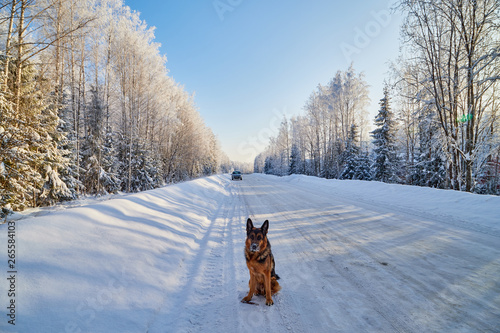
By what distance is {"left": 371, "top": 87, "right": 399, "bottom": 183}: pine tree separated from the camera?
20609 mm

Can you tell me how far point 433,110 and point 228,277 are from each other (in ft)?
57.1

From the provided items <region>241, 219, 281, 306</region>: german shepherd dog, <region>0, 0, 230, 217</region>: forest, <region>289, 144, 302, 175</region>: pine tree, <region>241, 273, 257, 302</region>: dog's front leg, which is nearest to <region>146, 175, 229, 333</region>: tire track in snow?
<region>241, 273, 257, 302</region>: dog's front leg

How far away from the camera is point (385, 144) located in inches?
811

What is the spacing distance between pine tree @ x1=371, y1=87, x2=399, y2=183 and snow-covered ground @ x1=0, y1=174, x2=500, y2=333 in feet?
58.4

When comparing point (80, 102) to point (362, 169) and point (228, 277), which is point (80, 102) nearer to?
point (228, 277)

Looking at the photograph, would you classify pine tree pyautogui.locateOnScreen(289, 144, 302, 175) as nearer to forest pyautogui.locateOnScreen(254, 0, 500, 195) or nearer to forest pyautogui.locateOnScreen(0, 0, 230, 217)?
forest pyautogui.locateOnScreen(254, 0, 500, 195)

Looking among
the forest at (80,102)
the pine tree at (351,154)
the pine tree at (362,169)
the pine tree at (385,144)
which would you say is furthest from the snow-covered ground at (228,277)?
the pine tree at (351,154)

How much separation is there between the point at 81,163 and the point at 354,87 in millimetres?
29720

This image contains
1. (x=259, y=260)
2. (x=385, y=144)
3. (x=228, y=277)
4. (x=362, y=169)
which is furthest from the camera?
(x=362, y=169)

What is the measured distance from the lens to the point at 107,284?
2352 mm

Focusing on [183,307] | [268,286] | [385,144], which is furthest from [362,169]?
[183,307]

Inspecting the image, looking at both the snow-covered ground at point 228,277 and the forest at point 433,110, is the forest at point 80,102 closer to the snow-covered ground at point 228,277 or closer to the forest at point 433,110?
the snow-covered ground at point 228,277

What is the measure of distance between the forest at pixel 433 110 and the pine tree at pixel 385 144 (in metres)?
→ 0.09

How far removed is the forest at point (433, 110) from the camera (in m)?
8.89
